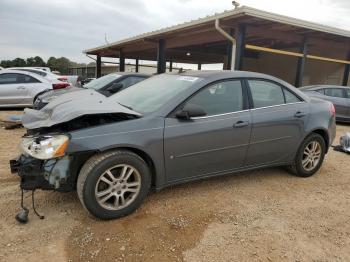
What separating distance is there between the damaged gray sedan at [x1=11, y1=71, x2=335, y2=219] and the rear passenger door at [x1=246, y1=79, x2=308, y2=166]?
0.01 m

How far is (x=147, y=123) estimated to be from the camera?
326 cm

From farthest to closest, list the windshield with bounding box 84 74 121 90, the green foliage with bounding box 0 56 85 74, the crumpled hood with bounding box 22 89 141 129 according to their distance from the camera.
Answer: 1. the green foliage with bounding box 0 56 85 74
2. the windshield with bounding box 84 74 121 90
3. the crumpled hood with bounding box 22 89 141 129

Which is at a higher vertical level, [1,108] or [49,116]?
[49,116]

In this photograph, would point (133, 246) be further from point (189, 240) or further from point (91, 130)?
point (91, 130)

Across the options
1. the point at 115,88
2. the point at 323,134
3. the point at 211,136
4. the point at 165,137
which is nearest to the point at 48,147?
the point at 165,137

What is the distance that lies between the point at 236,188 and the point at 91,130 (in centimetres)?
202

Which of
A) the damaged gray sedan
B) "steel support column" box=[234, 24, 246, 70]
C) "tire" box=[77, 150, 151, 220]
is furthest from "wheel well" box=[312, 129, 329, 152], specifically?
"steel support column" box=[234, 24, 246, 70]

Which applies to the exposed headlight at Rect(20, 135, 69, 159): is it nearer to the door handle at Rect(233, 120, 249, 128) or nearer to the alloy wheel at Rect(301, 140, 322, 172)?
the door handle at Rect(233, 120, 249, 128)

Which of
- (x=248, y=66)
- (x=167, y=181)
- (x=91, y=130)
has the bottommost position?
(x=167, y=181)

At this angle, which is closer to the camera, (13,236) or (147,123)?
(13,236)

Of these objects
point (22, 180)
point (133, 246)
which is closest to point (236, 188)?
point (133, 246)

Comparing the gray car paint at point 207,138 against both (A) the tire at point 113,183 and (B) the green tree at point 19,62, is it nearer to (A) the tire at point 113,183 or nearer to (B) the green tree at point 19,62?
(A) the tire at point 113,183

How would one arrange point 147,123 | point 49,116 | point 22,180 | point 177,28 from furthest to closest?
1. point 177,28
2. point 49,116
3. point 147,123
4. point 22,180

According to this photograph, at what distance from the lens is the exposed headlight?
2867 millimetres
